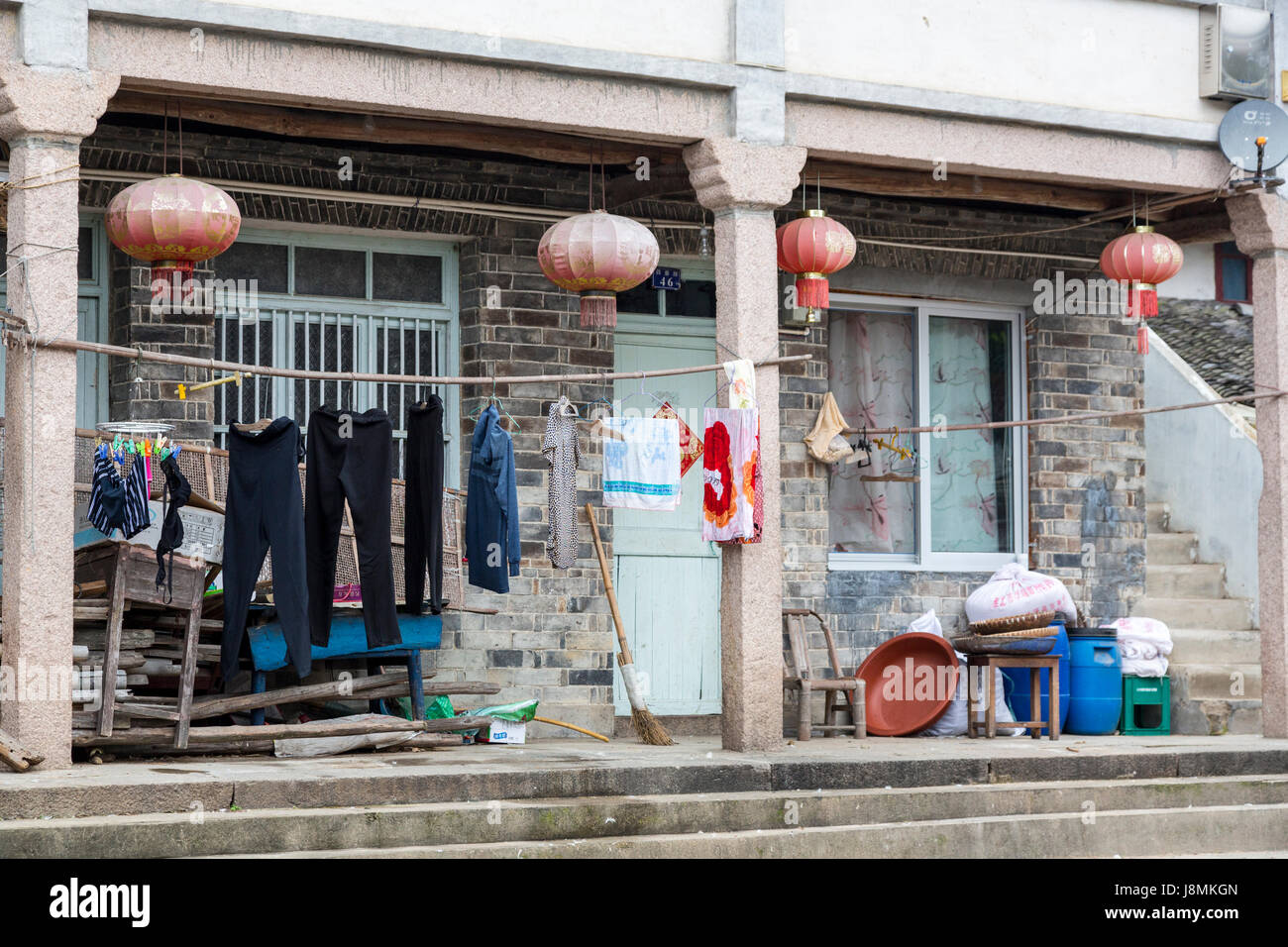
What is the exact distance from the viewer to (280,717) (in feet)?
32.8

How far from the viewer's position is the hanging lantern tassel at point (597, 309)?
9.60m

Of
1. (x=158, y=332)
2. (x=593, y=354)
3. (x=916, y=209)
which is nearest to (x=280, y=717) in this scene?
(x=158, y=332)

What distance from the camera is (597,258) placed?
9.38m

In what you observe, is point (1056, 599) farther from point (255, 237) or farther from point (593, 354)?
point (255, 237)

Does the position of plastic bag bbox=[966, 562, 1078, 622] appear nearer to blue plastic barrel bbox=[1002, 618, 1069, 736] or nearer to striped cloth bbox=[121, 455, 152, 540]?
blue plastic barrel bbox=[1002, 618, 1069, 736]

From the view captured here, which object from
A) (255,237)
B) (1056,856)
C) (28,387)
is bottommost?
(1056,856)

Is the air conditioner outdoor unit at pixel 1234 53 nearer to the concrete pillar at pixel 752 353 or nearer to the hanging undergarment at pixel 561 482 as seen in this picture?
the concrete pillar at pixel 752 353

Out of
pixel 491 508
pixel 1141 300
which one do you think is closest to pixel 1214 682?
pixel 1141 300

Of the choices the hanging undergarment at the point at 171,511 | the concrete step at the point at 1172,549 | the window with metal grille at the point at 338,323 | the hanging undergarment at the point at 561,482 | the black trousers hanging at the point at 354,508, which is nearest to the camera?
the hanging undergarment at the point at 171,511

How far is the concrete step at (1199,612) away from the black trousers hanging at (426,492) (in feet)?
20.1

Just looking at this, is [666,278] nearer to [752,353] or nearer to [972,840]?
[752,353]

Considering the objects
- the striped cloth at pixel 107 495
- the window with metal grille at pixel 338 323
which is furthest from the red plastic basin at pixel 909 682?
the striped cloth at pixel 107 495

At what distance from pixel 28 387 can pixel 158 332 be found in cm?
221

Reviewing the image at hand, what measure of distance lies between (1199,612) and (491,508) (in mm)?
6209
